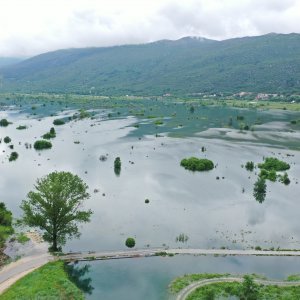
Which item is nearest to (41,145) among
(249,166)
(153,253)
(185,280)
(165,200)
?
(165,200)

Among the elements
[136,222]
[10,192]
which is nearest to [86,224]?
[136,222]

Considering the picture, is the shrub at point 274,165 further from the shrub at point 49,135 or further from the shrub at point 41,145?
the shrub at point 49,135

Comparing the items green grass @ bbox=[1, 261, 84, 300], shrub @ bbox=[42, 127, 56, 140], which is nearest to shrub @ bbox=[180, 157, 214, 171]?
shrub @ bbox=[42, 127, 56, 140]

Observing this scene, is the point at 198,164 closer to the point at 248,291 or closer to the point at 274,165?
the point at 274,165

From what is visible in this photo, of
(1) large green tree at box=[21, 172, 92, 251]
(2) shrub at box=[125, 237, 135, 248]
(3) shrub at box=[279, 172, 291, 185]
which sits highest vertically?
(1) large green tree at box=[21, 172, 92, 251]

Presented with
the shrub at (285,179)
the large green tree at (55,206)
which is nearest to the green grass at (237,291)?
the large green tree at (55,206)

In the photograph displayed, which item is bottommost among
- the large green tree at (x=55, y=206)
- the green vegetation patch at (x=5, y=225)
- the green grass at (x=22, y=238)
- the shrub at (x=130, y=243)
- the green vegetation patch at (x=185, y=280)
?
the shrub at (x=130, y=243)

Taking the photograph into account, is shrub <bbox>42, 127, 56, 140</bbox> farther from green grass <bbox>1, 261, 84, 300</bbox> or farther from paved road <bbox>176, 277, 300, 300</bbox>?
paved road <bbox>176, 277, 300, 300</bbox>
